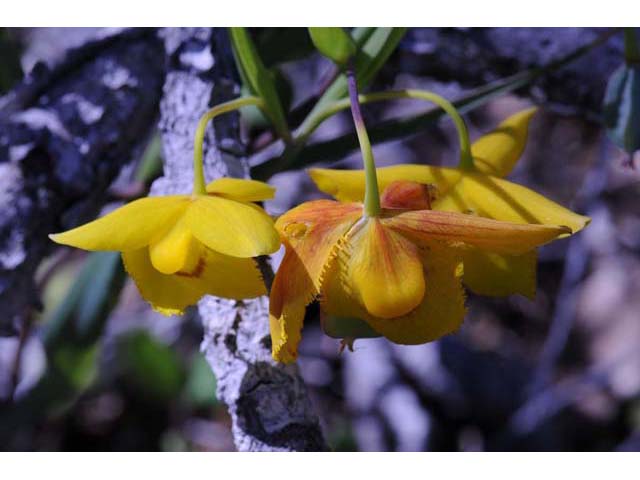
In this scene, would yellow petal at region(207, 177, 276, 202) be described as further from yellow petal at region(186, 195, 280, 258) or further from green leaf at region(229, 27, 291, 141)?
green leaf at region(229, 27, 291, 141)

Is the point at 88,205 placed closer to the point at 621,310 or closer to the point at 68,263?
the point at 68,263

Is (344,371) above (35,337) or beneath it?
beneath

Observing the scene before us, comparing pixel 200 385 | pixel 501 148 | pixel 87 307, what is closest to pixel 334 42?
pixel 501 148

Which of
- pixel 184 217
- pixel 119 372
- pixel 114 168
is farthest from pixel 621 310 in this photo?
pixel 184 217

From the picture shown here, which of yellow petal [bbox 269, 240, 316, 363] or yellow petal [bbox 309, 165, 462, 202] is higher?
yellow petal [bbox 309, 165, 462, 202]

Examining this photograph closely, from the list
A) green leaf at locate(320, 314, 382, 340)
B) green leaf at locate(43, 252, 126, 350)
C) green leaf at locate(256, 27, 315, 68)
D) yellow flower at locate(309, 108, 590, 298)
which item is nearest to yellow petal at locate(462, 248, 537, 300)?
yellow flower at locate(309, 108, 590, 298)

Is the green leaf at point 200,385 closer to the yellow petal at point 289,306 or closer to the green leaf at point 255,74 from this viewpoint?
the green leaf at point 255,74
